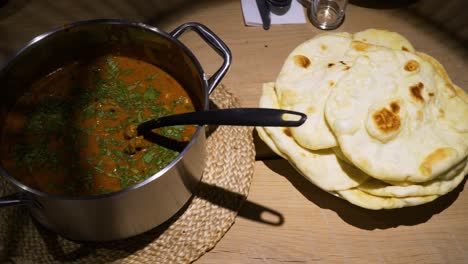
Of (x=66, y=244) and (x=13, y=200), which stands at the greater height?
(x=13, y=200)

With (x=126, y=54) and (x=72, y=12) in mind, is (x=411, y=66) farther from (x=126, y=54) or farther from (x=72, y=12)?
(x=72, y=12)

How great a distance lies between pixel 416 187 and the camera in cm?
114

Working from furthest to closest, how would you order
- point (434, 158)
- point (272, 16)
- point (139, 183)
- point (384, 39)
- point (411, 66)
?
1. point (272, 16)
2. point (384, 39)
3. point (411, 66)
4. point (434, 158)
5. point (139, 183)

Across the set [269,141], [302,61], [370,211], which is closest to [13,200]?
[269,141]

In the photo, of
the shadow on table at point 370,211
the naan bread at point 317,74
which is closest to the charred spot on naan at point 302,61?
the naan bread at point 317,74

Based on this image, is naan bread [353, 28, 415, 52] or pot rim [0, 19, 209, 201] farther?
naan bread [353, 28, 415, 52]

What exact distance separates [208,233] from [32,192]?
0.51 m

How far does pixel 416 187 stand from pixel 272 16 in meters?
0.95

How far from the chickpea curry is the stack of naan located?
323 millimetres

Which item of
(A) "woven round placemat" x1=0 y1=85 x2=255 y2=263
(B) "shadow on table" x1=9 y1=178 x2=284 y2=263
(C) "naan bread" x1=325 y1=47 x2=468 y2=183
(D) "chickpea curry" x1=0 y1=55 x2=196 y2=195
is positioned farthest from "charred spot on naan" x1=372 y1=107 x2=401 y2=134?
(B) "shadow on table" x1=9 y1=178 x2=284 y2=263

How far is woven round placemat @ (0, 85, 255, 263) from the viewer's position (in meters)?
1.12

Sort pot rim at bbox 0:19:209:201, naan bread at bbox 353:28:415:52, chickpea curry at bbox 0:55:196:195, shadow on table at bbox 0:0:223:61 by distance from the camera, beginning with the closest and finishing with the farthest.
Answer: pot rim at bbox 0:19:209:201 < chickpea curry at bbox 0:55:196:195 < naan bread at bbox 353:28:415:52 < shadow on table at bbox 0:0:223:61

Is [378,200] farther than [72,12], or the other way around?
[72,12]

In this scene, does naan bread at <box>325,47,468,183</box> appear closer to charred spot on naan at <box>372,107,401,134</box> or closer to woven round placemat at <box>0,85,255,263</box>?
charred spot on naan at <box>372,107,401,134</box>
